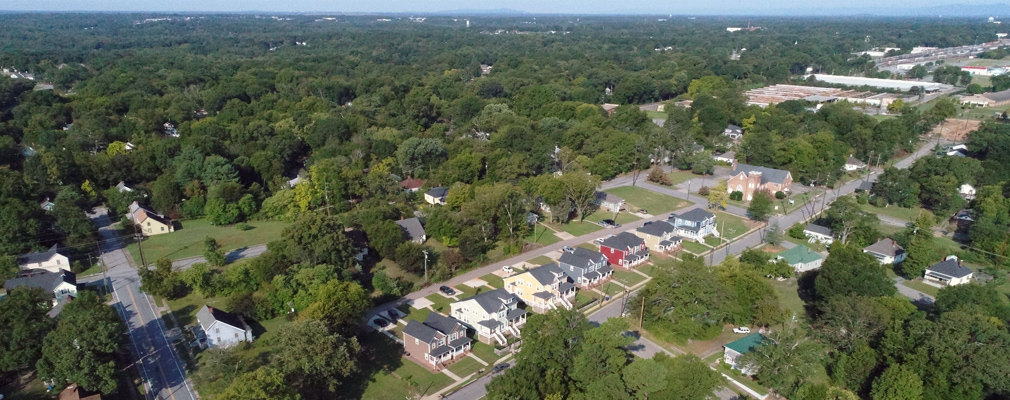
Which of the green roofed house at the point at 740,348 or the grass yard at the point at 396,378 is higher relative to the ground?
the green roofed house at the point at 740,348

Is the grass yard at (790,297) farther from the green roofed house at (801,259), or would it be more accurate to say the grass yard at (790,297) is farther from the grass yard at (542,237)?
the grass yard at (542,237)

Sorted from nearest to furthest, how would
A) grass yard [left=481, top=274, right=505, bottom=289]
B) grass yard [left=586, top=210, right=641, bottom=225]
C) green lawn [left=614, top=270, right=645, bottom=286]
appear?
grass yard [left=481, top=274, right=505, bottom=289], green lawn [left=614, top=270, right=645, bottom=286], grass yard [left=586, top=210, right=641, bottom=225]

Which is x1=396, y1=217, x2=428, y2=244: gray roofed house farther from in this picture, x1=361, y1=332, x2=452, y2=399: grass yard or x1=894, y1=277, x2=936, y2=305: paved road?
x1=894, y1=277, x2=936, y2=305: paved road

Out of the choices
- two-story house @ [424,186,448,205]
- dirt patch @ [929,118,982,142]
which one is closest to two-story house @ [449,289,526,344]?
two-story house @ [424,186,448,205]

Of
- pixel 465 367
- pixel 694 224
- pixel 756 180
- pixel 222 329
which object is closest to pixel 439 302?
pixel 465 367

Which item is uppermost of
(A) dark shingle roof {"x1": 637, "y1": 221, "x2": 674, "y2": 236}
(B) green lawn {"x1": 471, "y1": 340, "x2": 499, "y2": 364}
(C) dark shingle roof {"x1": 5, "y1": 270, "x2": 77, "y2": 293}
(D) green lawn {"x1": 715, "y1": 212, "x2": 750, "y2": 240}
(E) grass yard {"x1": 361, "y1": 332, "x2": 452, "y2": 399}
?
→ (C) dark shingle roof {"x1": 5, "y1": 270, "x2": 77, "y2": 293}

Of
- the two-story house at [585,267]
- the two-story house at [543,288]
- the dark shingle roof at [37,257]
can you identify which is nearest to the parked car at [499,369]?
the two-story house at [543,288]

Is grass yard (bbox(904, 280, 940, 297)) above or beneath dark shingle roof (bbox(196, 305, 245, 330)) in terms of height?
beneath
